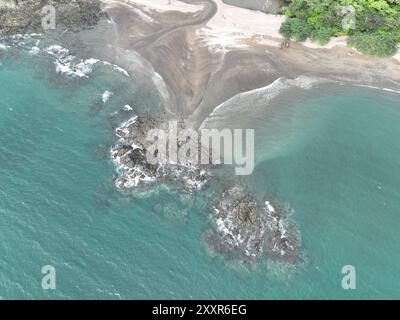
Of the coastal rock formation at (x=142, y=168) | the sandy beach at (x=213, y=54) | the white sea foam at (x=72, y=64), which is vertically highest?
the sandy beach at (x=213, y=54)

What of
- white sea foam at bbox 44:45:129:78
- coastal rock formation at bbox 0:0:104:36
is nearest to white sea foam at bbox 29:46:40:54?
white sea foam at bbox 44:45:129:78

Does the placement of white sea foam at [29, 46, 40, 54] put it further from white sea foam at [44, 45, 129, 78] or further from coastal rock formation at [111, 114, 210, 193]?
coastal rock formation at [111, 114, 210, 193]

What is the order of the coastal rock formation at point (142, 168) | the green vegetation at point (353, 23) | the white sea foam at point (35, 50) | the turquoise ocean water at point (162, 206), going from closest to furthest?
the turquoise ocean water at point (162, 206) < the coastal rock formation at point (142, 168) < the white sea foam at point (35, 50) < the green vegetation at point (353, 23)

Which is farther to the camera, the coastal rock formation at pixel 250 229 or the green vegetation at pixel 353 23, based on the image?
the green vegetation at pixel 353 23

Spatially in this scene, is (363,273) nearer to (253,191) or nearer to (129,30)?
(253,191)

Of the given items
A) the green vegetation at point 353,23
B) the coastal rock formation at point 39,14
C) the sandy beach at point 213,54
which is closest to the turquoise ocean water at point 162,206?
the sandy beach at point 213,54

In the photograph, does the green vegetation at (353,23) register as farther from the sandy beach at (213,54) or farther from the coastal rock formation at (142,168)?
the coastal rock formation at (142,168)
